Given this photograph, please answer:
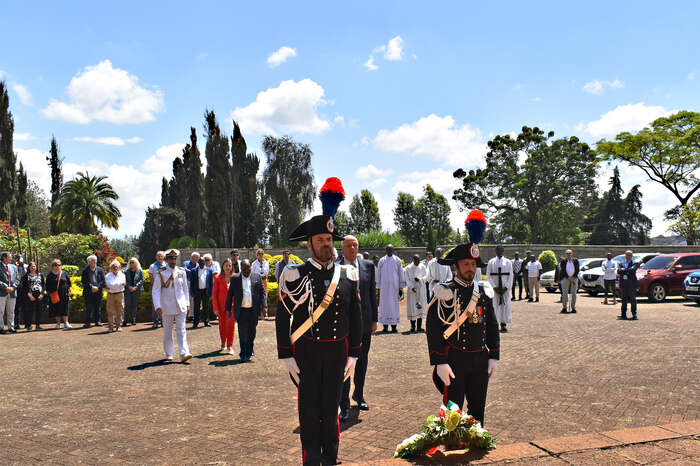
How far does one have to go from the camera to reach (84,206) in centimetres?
4069

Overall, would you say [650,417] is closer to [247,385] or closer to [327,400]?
[327,400]

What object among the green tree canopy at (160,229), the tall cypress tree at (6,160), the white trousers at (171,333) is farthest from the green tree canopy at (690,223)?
the tall cypress tree at (6,160)

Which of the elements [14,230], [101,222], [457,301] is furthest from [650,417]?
[101,222]

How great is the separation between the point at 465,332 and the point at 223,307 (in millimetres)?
6912

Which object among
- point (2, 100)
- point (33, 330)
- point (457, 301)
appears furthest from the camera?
point (2, 100)

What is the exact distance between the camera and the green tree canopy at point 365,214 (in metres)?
59.4

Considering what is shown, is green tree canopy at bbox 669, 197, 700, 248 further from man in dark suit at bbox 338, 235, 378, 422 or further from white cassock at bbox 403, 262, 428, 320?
man in dark suit at bbox 338, 235, 378, 422

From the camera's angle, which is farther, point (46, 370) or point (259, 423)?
point (46, 370)

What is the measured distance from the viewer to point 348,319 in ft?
13.0

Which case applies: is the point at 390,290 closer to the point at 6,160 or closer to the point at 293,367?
the point at 293,367

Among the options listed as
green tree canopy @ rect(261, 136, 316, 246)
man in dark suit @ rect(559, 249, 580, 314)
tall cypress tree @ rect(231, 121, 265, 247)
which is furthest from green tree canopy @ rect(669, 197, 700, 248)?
tall cypress tree @ rect(231, 121, 265, 247)

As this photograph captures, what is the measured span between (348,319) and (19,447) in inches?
131

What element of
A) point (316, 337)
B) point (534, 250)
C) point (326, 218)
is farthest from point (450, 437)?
point (534, 250)

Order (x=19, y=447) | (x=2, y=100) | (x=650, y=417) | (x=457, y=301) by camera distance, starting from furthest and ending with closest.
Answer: (x=2, y=100)
(x=650, y=417)
(x=19, y=447)
(x=457, y=301)
